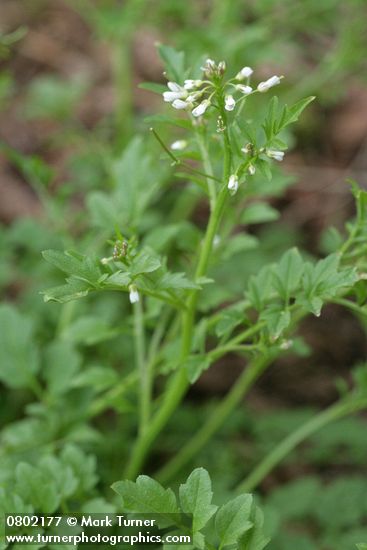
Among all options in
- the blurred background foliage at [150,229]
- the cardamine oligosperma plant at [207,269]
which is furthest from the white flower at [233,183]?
the blurred background foliage at [150,229]

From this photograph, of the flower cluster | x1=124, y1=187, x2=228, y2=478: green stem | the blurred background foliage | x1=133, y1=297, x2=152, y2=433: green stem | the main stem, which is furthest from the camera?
the blurred background foliage

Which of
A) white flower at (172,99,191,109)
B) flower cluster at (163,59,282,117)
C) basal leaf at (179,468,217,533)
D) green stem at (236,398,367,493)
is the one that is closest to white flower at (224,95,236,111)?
flower cluster at (163,59,282,117)

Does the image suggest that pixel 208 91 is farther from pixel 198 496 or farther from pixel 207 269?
pixel 198 496

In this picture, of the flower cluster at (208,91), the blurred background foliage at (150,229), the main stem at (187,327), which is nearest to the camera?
the flower cluster at (208,91)

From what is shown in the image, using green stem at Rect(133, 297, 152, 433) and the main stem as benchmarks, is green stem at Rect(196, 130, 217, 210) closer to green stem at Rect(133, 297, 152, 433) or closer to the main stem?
the main stem

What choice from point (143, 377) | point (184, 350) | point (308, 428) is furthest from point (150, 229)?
point (184, 350)

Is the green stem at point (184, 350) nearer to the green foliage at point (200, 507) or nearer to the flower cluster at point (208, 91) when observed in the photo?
the flower cluster at point (208, 91)

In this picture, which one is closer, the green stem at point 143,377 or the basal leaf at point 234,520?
the basal leaf at point 234,520

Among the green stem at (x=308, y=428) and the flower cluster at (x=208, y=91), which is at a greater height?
the flower cluster at (x=208, y=91)
